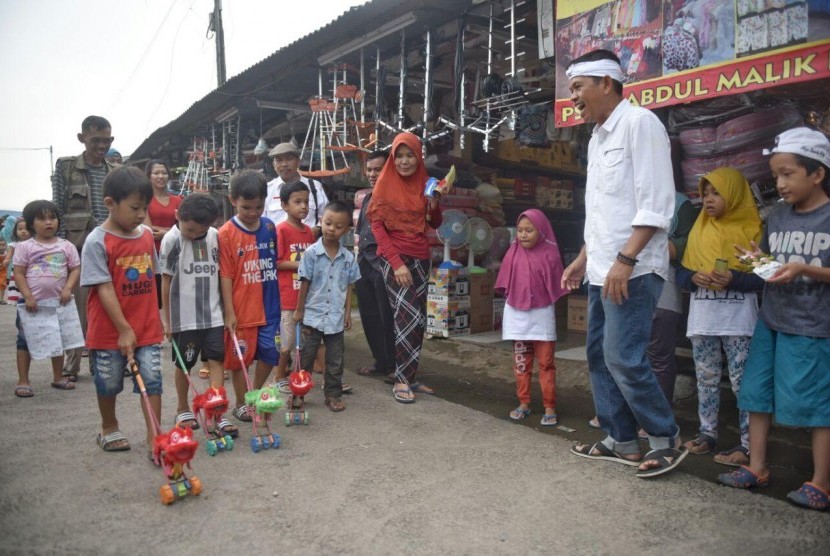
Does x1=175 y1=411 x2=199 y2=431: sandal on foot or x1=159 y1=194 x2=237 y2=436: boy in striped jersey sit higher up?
x1=159 y1=194 x2=237 y2=436: boy in striped jersey

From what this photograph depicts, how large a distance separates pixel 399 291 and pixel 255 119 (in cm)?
741

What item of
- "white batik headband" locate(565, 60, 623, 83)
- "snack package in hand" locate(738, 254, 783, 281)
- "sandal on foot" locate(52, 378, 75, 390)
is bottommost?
"sandal on foot" locate(52, 378, 75, 390)

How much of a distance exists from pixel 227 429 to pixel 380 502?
1.29 metres

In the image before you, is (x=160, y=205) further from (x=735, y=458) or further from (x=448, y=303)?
(x=735, y=458)

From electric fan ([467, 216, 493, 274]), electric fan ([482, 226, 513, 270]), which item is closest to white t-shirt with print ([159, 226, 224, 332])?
electric fan ([467, 216, 493, 274])

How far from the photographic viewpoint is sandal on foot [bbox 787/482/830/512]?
2.49 meters

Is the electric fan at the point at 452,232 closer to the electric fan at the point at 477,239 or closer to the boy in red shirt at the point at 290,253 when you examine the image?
the electric fan at the point at 477,239

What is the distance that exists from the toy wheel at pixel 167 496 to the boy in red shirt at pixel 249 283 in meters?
1.14

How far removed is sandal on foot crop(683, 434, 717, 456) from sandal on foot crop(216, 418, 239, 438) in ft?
8.59

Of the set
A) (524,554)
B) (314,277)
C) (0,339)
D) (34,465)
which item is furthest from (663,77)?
(0,339)

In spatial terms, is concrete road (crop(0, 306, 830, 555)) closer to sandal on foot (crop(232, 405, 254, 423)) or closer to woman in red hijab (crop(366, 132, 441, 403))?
sandal on foot (crop(232, 405, 254, 423))

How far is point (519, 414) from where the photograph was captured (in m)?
4.02

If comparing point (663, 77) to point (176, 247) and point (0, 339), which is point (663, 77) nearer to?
point (176, 247)

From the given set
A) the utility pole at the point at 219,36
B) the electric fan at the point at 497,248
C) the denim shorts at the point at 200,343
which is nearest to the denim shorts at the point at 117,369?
the denim shorts at the point at 200,343
